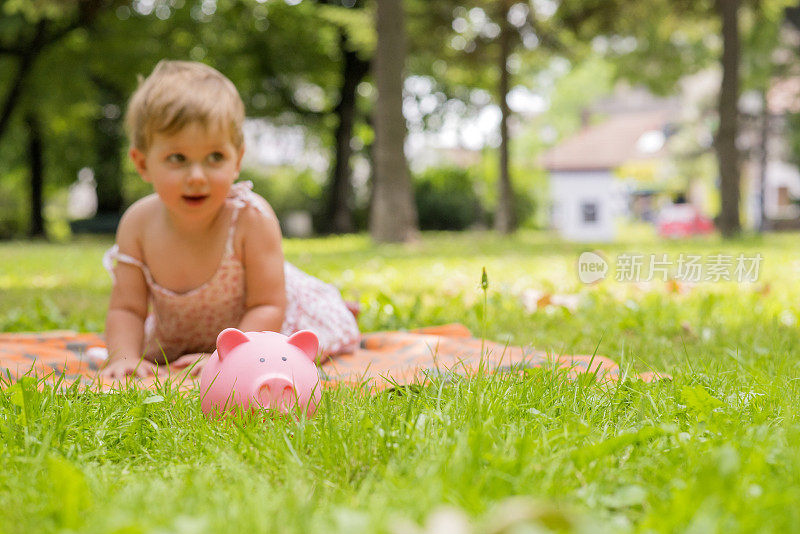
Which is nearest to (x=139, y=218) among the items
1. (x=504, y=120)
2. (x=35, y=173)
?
(x=504, y=120)

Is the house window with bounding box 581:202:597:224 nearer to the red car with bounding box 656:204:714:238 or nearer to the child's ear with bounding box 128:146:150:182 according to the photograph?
the red car with bounding box 656:204:714:238

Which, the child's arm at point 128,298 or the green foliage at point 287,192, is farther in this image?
the green foliage at point 287,192

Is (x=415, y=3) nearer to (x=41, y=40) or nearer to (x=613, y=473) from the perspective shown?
(x=41, y=40)

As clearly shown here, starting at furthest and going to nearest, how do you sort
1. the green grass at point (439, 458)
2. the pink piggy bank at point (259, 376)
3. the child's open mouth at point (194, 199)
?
1. the child's open mouth at point (194, 199)
2. the pink piggy bank at point (259, 376)
3. the green grass at point (439, 458)

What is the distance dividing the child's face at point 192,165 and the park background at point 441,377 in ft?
2.73

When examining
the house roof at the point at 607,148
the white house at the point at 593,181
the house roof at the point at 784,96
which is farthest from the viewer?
the house roof at the point at 607,148

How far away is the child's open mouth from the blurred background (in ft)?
25.6

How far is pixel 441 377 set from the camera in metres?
2.08

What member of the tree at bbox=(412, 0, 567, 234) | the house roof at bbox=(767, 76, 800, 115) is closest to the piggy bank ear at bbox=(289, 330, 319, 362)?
the tree at bbox=(412, 0, 567, 234)

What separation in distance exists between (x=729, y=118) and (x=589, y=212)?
22.9m

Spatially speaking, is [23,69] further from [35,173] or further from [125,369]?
[125,369]

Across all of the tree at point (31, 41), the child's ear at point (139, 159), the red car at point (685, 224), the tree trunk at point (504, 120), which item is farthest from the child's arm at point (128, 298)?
the red car at point (685, 224)

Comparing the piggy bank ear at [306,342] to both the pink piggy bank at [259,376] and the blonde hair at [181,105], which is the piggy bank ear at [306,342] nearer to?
the pink piggy bank at [259,376]

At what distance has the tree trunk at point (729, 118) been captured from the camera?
11.6m
